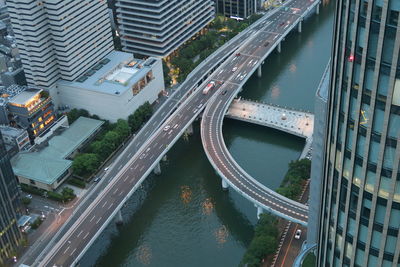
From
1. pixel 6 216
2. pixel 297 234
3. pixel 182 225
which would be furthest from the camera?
pixel 182 225

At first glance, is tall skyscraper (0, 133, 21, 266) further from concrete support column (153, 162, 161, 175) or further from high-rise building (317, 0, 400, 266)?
high-rise building (317, 0, 400, 266)

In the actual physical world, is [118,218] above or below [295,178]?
below

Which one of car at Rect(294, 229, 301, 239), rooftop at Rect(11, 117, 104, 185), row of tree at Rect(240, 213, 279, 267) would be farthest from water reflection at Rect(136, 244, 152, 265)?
car at Rect(294, 229, 301, 239)

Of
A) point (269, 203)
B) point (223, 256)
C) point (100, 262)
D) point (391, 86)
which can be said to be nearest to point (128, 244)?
point (100, 262)

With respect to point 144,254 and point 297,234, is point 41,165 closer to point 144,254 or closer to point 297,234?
point 144,254

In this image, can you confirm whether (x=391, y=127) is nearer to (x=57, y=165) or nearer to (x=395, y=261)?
(x=395, y=261)

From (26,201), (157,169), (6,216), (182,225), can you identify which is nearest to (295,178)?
(182,225)

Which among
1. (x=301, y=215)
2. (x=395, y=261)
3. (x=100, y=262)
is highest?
(x=395, y=261)
